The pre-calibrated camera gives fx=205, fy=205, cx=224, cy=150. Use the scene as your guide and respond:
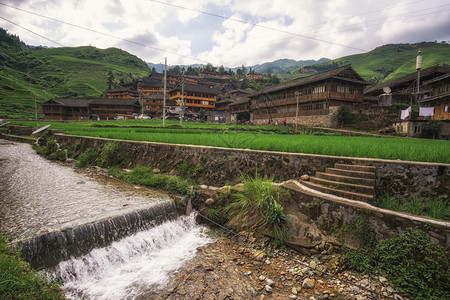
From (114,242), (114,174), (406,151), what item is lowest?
(114,242)

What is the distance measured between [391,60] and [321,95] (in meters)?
109

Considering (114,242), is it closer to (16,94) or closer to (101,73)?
(16,94)

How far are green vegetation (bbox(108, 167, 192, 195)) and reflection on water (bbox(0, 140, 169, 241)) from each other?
435 mm

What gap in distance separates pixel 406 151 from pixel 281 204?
167 inches

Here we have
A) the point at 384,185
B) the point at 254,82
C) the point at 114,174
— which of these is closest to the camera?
the point at 384,185

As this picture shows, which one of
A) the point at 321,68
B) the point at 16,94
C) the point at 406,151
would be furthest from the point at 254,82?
the point at 406,151

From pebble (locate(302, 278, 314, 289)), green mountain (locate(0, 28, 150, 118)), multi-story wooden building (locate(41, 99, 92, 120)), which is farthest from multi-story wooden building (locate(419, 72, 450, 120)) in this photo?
green mountain (locate(0, 28, 150, 118))

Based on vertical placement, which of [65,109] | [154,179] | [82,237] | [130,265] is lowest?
[130,265]

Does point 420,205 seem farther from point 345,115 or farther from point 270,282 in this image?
point 345,115

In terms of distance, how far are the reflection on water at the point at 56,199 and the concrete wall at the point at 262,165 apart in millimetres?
1973

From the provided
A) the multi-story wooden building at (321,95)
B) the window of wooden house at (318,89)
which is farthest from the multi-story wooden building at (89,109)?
the window of wooden house at (318,89)

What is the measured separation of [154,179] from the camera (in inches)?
354

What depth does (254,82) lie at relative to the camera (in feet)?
267

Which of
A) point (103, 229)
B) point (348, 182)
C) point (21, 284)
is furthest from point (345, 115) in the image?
point (21, 284)
